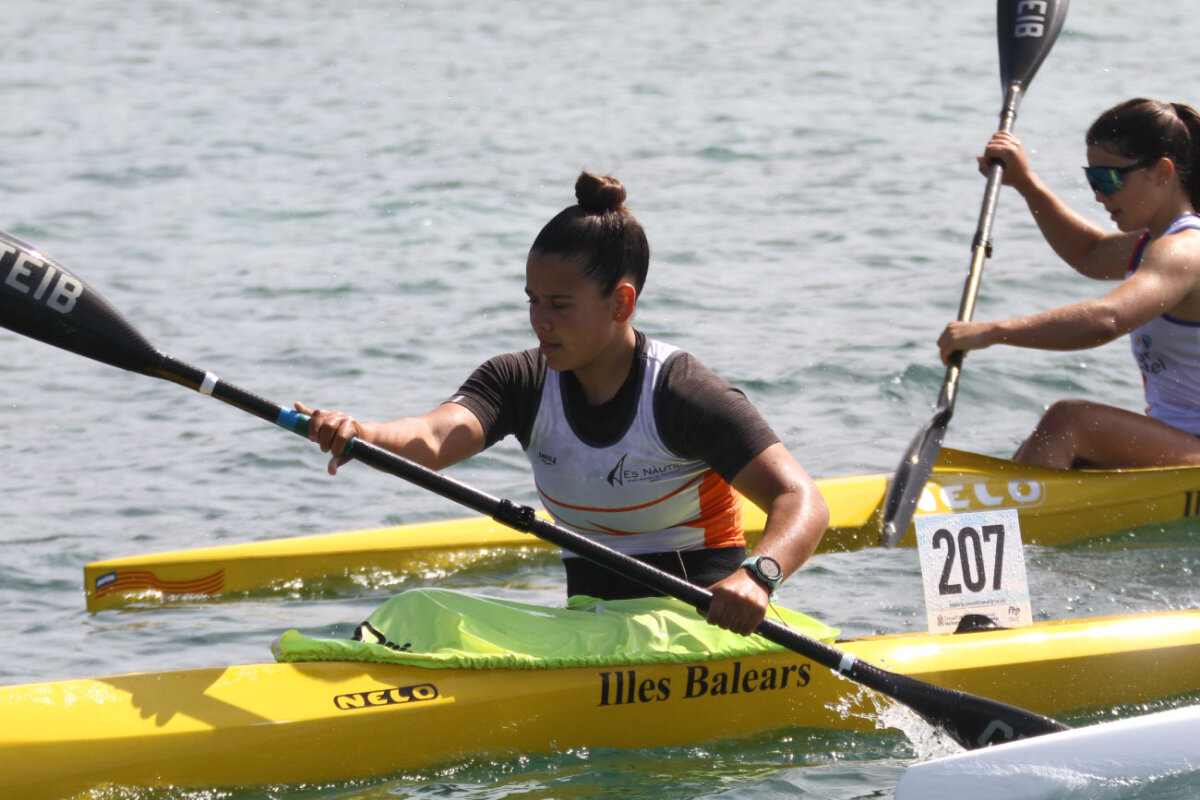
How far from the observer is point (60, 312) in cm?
383

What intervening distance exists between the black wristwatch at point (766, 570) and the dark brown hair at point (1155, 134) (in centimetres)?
274

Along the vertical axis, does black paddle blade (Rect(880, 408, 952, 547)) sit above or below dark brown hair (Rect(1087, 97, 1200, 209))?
below

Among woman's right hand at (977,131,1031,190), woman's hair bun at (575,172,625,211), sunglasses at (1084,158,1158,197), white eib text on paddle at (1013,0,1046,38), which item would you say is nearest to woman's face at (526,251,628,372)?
woman's hair bun at (575,172,625,211)

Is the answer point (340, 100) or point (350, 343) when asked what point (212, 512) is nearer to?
point (350, 343)

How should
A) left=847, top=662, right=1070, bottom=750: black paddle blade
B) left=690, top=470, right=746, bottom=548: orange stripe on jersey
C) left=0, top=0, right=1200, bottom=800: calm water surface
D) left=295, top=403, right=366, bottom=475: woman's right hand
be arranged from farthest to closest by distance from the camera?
left=0, top=0, right=1200, bottom=800: calm water surface < left=690, top=470, right=746, bottom=548: orange stripe on jersey < left=847, top=662, right=1070, bottom=750: black paddle blade < left=295, top=403, right=366, bottom=475: woman's right hand

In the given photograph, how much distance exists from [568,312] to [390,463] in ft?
1.85

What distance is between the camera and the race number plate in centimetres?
414

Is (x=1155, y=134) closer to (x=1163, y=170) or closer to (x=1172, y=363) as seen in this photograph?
(x=1163, y=170)

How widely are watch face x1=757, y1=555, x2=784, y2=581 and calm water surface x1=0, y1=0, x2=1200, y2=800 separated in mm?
657

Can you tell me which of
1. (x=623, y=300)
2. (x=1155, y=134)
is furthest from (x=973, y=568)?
(x=1155, y=134)

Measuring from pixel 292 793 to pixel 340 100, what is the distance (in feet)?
40.2

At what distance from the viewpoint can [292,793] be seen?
3783mm

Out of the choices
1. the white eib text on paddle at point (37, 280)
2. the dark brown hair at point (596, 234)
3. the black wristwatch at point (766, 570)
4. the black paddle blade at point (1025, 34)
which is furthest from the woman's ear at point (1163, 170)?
the white eib text on paddle at point (37, 280)

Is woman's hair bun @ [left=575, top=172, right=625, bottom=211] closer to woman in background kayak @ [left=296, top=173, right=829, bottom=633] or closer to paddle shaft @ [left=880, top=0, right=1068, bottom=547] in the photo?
woman in background kayak @ [left=296, top=173, right=829, bottom=633]
